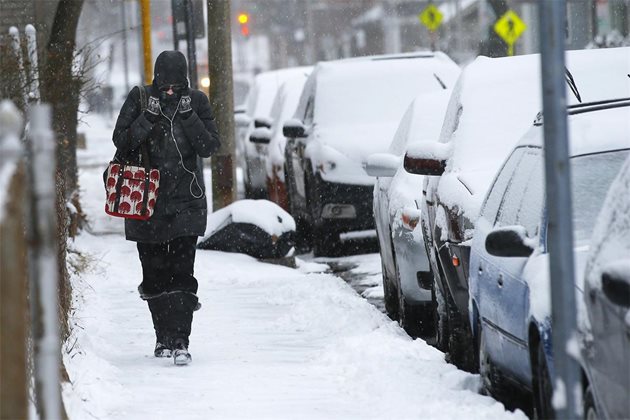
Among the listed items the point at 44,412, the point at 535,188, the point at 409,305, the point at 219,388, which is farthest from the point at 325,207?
the point at 44,412

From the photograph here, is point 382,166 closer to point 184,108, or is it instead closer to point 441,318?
point 441,318

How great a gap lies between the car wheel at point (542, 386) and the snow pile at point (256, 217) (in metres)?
8.03

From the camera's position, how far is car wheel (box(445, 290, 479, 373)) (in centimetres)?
816

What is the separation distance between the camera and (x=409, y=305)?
959 centimetres

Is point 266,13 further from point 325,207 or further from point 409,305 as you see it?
point 409,305

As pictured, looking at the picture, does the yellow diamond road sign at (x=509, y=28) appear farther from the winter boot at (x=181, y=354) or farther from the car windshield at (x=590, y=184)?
the car windshield at (x=590, y=184)

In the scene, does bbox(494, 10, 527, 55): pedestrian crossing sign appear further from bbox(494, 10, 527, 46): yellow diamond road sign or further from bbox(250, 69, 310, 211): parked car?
bbox(250, 69, 310, 211): parked car

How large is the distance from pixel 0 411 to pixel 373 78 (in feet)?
38.5

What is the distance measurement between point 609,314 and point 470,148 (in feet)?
14.6

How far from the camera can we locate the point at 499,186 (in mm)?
7094

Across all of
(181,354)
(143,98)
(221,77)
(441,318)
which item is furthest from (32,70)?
(441,318)

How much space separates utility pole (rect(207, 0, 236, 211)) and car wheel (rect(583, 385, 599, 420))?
443 inches

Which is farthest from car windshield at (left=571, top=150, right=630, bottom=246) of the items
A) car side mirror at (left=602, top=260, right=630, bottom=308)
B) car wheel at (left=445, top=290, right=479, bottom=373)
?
car wheel at (left=445, top=290, right=479, bottom=373)

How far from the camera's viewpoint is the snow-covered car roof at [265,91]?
23500mm
